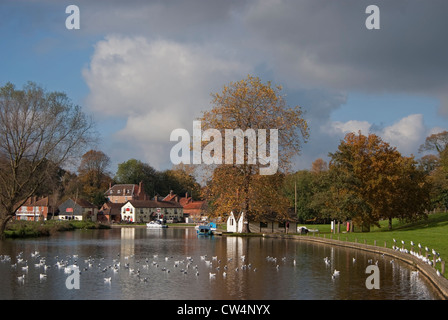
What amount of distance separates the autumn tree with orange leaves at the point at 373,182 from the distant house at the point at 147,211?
8278cm

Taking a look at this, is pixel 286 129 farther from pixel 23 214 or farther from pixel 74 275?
pixel 23 214

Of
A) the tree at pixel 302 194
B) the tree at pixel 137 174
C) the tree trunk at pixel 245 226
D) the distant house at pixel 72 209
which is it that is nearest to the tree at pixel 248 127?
the tree trunk at pixel 245 226

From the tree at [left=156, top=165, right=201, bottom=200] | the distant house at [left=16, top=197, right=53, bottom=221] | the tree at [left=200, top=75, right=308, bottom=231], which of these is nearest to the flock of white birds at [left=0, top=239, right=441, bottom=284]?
the tree at [left=200, top=75, right=308, bottom=231]

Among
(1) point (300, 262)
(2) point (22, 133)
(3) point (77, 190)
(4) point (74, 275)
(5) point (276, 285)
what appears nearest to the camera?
(5) point (276, 285)

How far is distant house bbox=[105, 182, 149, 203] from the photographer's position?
150m

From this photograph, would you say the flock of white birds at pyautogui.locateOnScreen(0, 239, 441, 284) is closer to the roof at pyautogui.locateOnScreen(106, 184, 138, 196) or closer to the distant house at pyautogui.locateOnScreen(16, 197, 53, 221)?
the distant house at pyautogui.locateOnScreen(16, 197, 53, 221)

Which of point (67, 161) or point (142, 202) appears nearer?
point (67, 161)

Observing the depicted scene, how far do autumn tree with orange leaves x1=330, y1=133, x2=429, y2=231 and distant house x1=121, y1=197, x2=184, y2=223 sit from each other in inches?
3259

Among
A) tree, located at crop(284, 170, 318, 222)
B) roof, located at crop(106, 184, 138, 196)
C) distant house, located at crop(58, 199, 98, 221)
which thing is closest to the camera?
tree, located at crop(284, 170, 318, 222)

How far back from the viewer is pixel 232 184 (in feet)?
195

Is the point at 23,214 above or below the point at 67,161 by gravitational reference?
below
